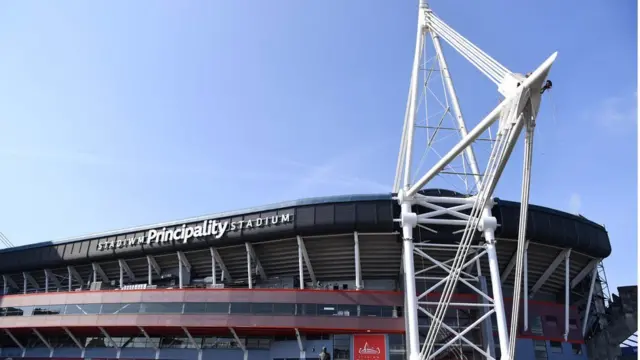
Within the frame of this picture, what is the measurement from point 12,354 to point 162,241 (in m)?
29.3

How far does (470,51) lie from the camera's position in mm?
33625

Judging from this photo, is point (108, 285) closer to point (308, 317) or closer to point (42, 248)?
point (42, 248)

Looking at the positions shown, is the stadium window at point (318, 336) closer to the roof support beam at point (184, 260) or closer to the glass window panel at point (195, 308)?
the glass window panel at point (195, 308)

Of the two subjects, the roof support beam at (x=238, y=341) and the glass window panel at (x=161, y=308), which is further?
the glass window panel at (x=161, y=308)

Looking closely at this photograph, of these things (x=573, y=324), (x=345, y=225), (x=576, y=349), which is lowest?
(x=576, y=349)

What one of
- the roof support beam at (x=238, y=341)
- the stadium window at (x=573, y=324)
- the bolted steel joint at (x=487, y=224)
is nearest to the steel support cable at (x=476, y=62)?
the bolted steel joint at (x=487, y=224)

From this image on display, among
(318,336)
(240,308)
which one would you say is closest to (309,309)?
(318,336)

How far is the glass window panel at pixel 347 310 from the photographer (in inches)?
1727

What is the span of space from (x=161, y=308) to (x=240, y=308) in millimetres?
9175

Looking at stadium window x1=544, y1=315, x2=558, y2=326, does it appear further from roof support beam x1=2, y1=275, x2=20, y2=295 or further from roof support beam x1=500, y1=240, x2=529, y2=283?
roof support beam x1=2, y1=275, x2=20, y2=295

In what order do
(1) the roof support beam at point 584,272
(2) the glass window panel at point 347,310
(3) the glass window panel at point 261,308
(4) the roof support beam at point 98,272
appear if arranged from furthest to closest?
(4) the roof support beam at point 98,272
(1) the roof support beam at point 584,272
(3) the glass window panel at point 261,308
(2) the glass window panel at point 347,310

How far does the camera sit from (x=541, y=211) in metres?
45.4

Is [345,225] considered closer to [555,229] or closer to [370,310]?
[370,310]

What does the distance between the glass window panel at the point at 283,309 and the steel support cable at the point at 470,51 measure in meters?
28.0
